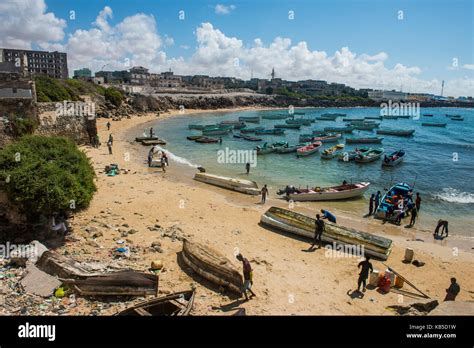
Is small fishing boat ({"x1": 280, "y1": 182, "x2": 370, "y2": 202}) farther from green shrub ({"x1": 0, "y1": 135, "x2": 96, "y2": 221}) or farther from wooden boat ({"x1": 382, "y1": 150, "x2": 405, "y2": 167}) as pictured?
wooden boat ({"x1": 382, "y1": 150, "x2": 405, "y2": 167})

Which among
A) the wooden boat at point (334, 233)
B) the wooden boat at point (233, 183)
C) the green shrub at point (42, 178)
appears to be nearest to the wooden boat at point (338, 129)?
the wooden boat at point (233, 183)

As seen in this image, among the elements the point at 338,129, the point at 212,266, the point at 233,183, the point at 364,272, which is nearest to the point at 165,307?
the point at 212,266

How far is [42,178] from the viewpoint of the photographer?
1302 cm

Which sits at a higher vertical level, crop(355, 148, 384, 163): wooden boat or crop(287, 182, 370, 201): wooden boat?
crop(355, 148, 384, 163): wooden boat

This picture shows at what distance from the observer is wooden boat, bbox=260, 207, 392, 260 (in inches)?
623

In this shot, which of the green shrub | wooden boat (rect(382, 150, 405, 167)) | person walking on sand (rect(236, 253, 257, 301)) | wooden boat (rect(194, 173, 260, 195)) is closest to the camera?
person walking on sand (rect(236, 253, 257, 301))

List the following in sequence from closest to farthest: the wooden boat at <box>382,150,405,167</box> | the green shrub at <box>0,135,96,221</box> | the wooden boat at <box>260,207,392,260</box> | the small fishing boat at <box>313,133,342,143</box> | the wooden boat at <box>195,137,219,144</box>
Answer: the green shrub at <box>0,135,96,221</box>
the wooden boat at <box>260,207,392,260</box>
the wooden boat at <box>382,150,405,167</box>
the wooden boat at <box>195,137,219,144</box>
the small fishing boat at <box>313,133,342,143</box>

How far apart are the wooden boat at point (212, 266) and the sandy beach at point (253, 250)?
1.00ft

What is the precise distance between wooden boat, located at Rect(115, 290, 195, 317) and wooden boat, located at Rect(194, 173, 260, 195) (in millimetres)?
15865

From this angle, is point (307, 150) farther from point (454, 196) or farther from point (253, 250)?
point (253, 250)

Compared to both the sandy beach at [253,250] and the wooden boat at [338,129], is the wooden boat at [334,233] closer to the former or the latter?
the sandy beach at [253,250]

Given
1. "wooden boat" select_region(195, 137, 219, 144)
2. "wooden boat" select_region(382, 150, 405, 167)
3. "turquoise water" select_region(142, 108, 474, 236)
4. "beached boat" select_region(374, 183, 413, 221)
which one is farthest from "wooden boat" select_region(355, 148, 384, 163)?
"wooden boat" select_region(195, 137, 219, 144)

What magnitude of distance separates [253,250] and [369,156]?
2981 cm

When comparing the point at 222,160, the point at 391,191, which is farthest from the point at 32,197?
the point at 222,160
